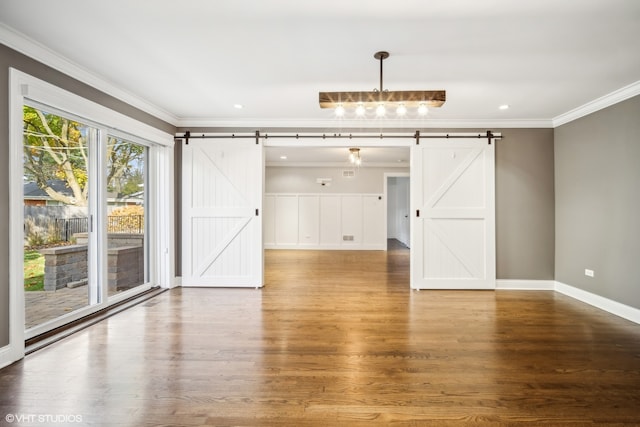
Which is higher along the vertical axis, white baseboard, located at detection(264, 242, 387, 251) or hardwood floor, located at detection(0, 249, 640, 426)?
white baseboard, located at detection(264, 242, 387, 251)

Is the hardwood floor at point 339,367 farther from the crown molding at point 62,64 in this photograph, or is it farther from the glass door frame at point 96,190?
the crown molding at point 62,64

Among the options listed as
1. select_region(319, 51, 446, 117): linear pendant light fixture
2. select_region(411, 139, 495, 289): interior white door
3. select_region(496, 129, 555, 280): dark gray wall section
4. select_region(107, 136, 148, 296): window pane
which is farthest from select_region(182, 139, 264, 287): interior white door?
select_region(496, 129, 555, 280): dark gray wall section

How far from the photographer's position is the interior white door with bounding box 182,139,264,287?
185 inches

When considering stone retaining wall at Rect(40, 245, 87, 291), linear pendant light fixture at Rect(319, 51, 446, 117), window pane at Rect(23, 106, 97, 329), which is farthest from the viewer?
stone retaining wall at Rect(40, 245, 87, 291)

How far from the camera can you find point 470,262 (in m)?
4.62

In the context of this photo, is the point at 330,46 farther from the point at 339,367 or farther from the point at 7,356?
the point at 7,356

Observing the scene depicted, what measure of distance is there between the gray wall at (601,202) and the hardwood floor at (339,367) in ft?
1.55

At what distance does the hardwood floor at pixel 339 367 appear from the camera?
182 cm

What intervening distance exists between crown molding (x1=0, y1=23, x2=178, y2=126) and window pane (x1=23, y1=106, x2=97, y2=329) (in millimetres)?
435

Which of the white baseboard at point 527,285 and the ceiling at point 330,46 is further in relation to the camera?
the white baseboard at point 527,285

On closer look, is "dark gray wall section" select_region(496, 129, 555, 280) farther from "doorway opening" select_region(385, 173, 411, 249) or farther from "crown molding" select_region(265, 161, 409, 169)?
"doorway opening" select_region(385, 173, 411, 249)

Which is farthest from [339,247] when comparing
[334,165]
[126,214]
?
[126,214]

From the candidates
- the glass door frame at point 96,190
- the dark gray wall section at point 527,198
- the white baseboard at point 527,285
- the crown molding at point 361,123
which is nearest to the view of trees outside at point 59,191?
the glass door frame at point 96,190

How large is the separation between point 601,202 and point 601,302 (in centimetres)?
120
